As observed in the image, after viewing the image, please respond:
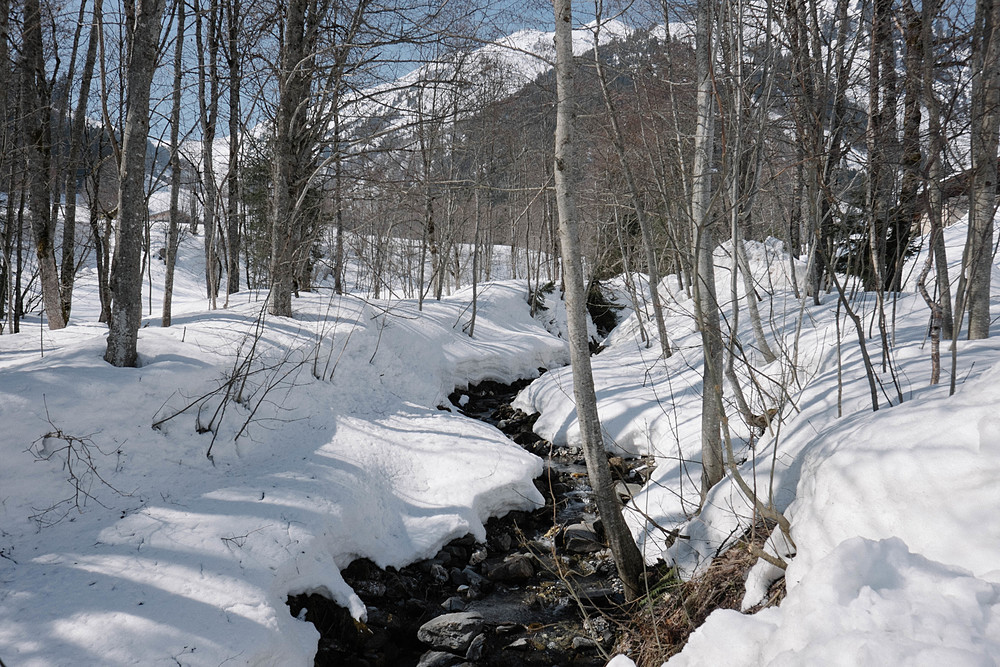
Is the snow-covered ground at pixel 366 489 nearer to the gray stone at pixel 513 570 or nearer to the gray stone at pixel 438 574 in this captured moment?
the gray stone at pixel 438 574

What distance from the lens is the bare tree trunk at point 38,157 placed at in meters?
8.91

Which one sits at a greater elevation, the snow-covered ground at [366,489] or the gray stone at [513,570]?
the snow-covered ground at [366,489]

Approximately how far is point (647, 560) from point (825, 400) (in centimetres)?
220

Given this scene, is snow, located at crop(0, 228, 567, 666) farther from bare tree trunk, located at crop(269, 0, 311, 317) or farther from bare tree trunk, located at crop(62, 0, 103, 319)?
bare tree trunk, located at crop(62, 0, 103, 319)

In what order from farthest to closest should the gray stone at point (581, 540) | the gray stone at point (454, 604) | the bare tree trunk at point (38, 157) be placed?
the bare tree trunk at point (38, 157) < the gray stone at point (581, 540) < the gray stone at point (454, 604)

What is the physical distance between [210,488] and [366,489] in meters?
1.49

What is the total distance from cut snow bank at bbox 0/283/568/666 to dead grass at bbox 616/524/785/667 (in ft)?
7.66

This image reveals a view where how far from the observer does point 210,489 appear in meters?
5.09

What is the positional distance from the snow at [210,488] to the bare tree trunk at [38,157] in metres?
1.76

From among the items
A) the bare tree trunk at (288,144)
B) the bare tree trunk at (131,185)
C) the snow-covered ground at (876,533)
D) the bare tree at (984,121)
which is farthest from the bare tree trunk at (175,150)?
the bare tree at (984,121)

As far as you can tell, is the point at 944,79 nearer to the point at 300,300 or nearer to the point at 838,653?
the point at 838,653

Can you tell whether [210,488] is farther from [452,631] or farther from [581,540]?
[581,540]

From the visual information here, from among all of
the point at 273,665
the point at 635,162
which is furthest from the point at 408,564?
the point at 635,162

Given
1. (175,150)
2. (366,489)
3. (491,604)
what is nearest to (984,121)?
(491,604)
